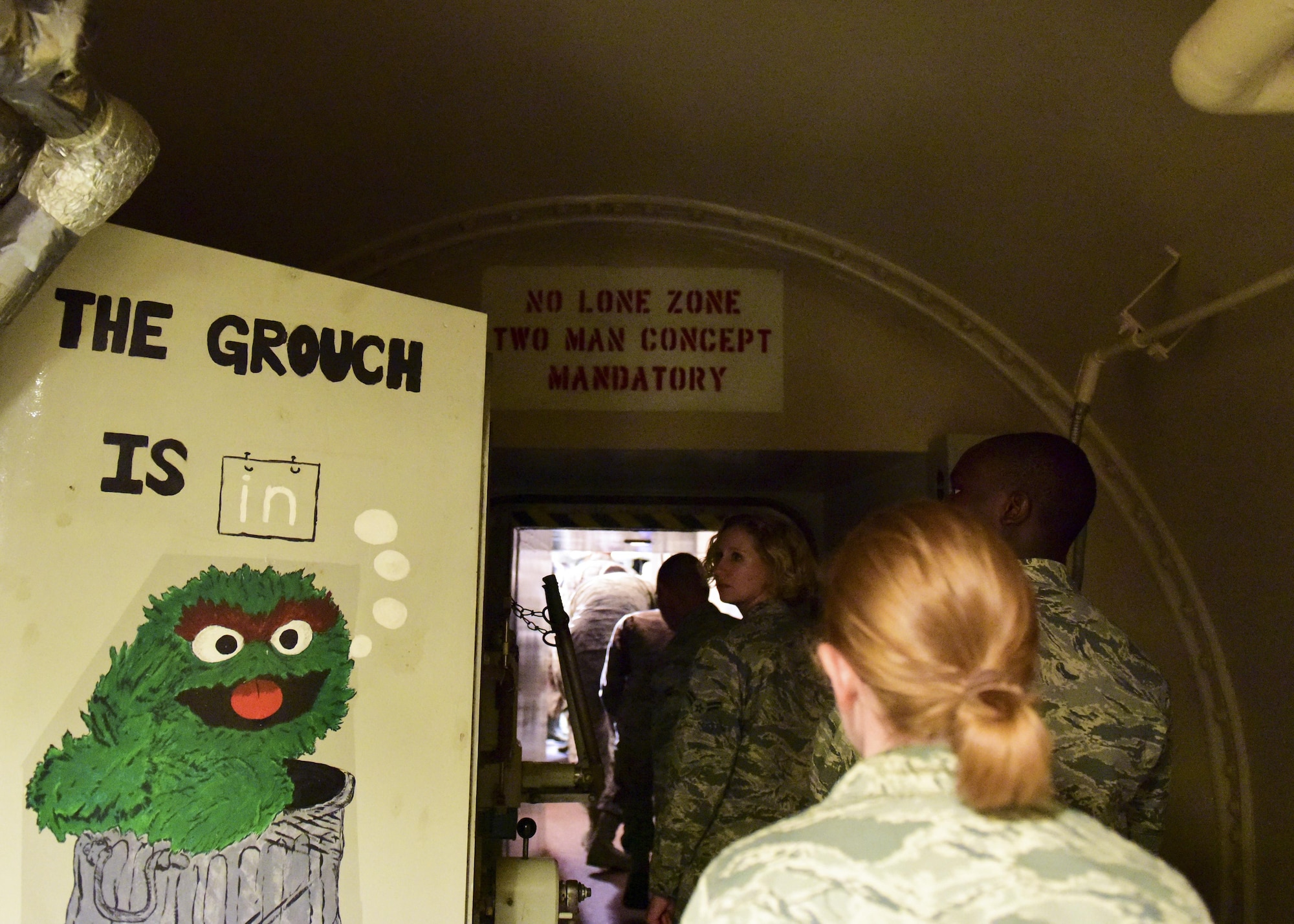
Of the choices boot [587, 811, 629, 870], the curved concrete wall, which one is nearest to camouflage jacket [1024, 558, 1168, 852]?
the curved concrete wall

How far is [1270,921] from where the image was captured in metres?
2.74

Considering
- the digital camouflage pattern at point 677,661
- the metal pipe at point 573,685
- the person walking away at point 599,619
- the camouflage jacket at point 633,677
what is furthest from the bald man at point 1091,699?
the person walking away at point 599,619

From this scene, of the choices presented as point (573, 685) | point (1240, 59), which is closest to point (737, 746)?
point (573, 685)

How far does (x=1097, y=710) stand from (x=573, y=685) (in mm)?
2080

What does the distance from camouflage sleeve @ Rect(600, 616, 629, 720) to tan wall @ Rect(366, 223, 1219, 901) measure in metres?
2.03

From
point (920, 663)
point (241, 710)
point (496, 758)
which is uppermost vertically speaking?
point (920, 663)

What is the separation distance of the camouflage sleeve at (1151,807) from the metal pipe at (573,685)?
155cm

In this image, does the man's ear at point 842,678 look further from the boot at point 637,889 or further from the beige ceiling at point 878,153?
the boot at point 637,889

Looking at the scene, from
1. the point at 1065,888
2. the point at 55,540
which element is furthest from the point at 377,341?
the point at 1065,888

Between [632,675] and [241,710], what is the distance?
11.9ft

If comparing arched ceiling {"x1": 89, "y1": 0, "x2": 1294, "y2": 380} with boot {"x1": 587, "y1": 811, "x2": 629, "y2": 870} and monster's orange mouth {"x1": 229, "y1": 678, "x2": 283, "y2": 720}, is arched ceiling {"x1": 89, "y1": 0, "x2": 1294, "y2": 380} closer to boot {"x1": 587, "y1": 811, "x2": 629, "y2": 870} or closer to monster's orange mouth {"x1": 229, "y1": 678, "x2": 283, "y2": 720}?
monster's orange mouth {"x1": 229, "y1": 678, "x2": 283, "y2": 720}

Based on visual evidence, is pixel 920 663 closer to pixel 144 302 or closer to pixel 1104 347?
pixel 144 302

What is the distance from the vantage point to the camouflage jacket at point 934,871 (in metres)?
0.93

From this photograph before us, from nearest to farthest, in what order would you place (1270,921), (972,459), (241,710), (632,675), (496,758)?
(241,710)
(972,459)
(496,758)
(1270,921)
(632,675)
